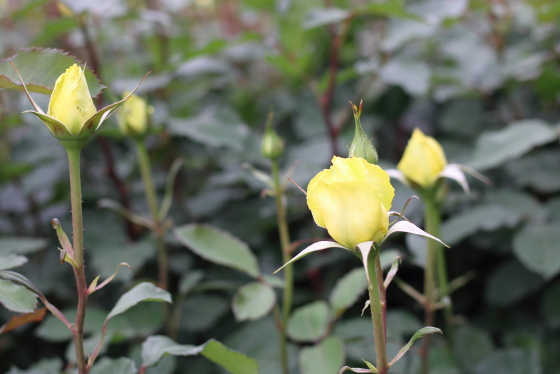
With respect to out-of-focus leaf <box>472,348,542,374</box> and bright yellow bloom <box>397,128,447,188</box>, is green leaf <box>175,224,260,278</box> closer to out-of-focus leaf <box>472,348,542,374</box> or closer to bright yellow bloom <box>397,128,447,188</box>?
→ bright yellow bloom <box>397,128,447,188</box>

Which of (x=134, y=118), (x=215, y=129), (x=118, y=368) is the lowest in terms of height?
(x=118, y=368)

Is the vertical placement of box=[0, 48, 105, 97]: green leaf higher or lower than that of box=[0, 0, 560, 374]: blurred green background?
higher

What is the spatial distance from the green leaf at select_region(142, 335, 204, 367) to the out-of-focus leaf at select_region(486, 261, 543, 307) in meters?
0.76

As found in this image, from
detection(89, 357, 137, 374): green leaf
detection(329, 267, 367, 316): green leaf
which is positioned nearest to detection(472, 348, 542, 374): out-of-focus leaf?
detection(329, 267, 367, 316): green leaf

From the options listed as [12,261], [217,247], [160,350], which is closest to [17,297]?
[12,261]

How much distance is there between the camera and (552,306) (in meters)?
1.01

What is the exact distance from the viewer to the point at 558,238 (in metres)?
0.92

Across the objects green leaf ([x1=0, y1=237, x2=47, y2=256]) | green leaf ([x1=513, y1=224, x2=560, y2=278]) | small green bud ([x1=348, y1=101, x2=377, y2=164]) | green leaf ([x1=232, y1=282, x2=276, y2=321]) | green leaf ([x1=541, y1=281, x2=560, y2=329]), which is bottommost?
green leaf ([x1=541, y1=281, x2=560, y2=329])

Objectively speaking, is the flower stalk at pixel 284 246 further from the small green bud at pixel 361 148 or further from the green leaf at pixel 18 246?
the green leaf at pixel 18 246

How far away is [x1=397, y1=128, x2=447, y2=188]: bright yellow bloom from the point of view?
655 millimetres

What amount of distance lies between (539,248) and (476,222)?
126mm

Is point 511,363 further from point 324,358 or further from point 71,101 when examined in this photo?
point 71,101

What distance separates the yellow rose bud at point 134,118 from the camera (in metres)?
0.83

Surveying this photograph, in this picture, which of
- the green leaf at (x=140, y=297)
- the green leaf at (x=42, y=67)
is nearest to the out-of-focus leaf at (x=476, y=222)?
the green leaf at (x=140, y=297)
